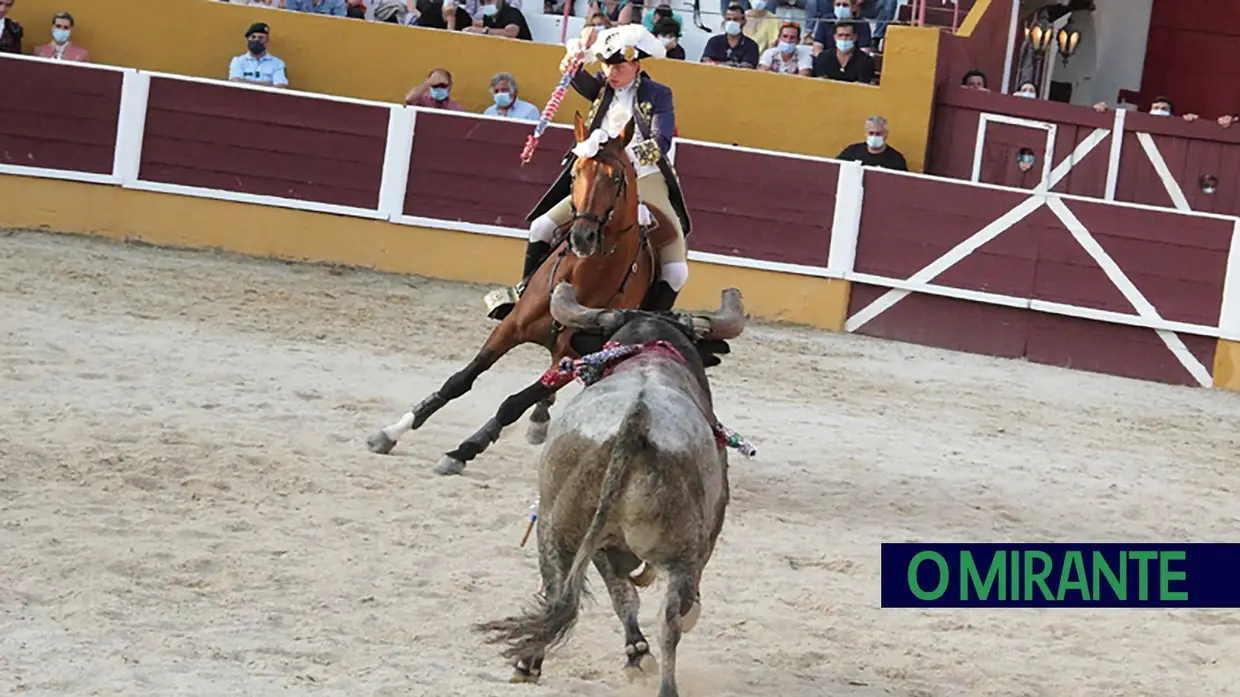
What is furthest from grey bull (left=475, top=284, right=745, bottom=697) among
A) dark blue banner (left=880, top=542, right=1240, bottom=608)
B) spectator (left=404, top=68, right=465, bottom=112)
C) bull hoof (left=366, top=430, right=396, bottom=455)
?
spectator (left=404, top=68, right=465, bottom=112)

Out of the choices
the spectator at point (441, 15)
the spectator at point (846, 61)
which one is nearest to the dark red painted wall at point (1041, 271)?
the spectator at point (846, 61)

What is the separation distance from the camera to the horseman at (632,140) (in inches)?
263

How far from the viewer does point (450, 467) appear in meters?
6.96

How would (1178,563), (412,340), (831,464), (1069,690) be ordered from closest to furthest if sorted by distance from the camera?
(1178,563) < (1069,690) < (831,464) < (412,340)

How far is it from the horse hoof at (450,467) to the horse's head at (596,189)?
110 centimetres

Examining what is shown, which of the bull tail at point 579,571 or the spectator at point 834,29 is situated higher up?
the spectator at point 834,29

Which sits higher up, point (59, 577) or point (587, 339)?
point (587, 339)

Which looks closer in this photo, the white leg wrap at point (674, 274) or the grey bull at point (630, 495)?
the grey bull at point (630, 495)

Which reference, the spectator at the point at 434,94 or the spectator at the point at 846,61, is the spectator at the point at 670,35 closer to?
the spectator at the point at 846,61

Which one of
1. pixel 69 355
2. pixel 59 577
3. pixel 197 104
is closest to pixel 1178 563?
pixel 59 577

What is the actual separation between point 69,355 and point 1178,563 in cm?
574

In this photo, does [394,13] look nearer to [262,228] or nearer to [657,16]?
[657,16]

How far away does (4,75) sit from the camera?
12.5 metres

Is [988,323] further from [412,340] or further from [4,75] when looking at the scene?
[4,75]
